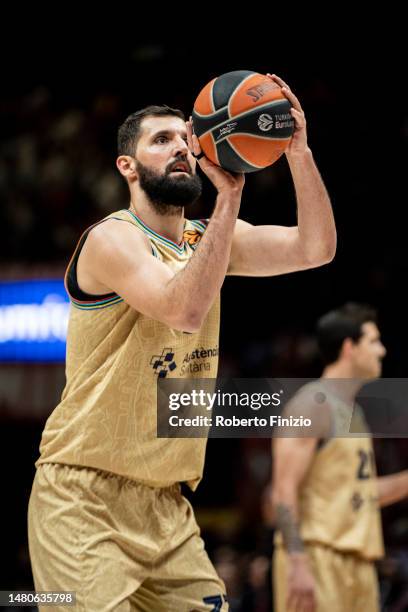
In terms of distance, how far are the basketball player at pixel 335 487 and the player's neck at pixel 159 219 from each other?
2162 millimetres

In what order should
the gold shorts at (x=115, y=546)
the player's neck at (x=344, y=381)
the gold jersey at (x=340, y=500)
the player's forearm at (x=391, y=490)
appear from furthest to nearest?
the player's neck at (x=344, y=381) → the player's forearm at (x=391, y=490) → the gold jersey at (x=340, y=500) → the gold shorts at (x=115, y=546)

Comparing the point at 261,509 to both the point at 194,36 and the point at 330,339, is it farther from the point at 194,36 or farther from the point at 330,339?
the point at 194,36

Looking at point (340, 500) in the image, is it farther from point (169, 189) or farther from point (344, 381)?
point (169, 189)

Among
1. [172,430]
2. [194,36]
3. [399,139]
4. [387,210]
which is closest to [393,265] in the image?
[387,210]

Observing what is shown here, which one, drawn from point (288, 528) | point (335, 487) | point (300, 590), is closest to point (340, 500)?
point (335, 487)

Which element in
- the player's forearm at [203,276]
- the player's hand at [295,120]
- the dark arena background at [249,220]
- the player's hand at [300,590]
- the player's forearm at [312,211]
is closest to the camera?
the player's forearm at [203,276]

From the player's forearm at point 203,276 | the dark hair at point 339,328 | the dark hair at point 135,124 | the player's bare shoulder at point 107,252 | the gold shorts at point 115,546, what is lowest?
the gold shorts at point 115,546

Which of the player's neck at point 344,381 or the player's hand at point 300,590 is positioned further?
the player's neck at point 344,381

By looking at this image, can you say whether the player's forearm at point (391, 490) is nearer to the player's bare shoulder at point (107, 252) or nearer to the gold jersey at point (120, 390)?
the gold jersey at point (120, 390)

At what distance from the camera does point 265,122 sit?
3568 millimetres

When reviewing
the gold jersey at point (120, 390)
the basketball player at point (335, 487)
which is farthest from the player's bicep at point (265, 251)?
the basketball player at point (335, 487)

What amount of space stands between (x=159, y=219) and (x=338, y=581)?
297 centimetres

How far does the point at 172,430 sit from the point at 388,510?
5.39 m

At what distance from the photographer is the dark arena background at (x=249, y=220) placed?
8998 mm
